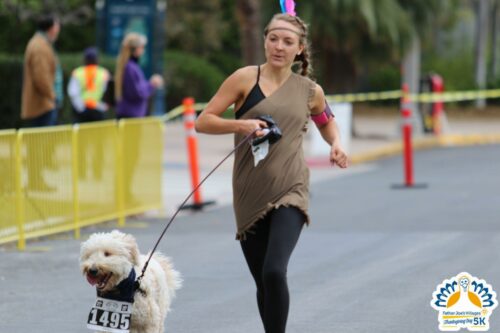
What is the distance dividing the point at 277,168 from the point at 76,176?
642 centimetres

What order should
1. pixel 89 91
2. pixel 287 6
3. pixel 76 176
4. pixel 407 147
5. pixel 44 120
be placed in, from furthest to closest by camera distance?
pixel 407 147 → pixel 89 91 → pixel 44 120 → pixel 76 176 → pixel 287 6

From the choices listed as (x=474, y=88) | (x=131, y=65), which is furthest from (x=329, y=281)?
(x=474, y=88)

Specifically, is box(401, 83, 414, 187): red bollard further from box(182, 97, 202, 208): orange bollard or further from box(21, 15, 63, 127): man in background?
box(21, 15, 63, 127): man in background

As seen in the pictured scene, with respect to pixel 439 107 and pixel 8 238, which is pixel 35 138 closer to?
pixel 8 238

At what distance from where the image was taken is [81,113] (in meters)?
18.2

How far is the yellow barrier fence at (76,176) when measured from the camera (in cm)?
1218

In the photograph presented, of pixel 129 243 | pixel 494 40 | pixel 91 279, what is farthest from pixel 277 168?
pixel 494 40

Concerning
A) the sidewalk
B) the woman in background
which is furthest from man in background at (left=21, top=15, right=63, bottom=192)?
the sidewalk

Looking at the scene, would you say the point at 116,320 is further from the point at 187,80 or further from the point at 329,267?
the point at 187,80

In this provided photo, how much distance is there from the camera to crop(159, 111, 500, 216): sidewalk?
18.0 m

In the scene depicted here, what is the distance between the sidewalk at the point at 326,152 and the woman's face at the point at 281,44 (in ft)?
28.1

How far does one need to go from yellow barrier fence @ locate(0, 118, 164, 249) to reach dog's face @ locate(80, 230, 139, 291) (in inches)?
202

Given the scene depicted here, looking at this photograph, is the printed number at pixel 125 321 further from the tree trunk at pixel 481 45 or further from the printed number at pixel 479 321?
the tree trunk at pixel 481 45

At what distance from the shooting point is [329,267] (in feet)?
36.4
